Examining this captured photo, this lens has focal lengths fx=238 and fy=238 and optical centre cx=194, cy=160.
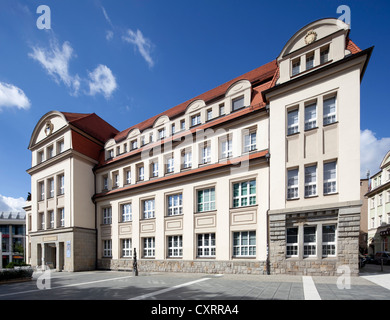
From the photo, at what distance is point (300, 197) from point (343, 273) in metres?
4.15

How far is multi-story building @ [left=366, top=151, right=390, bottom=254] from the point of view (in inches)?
1256

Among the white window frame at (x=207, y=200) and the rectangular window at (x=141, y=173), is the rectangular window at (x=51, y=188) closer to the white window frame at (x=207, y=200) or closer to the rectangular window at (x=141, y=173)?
the rectangular window at (x=141, y=173)

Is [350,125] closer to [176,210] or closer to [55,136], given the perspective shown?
[176,210]

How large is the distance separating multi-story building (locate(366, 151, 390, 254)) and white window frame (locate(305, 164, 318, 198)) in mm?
24633

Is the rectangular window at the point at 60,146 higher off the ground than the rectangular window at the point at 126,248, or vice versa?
the rectangular window at the point at 60,146

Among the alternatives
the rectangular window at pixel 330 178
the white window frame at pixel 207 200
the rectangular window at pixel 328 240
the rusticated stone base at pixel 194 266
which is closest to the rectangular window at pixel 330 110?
the rectangular window at pixel 330 178

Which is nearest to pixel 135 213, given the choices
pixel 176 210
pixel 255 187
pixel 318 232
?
pixel 176 210

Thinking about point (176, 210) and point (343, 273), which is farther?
point (176, 210)

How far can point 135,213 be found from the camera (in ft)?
70.6

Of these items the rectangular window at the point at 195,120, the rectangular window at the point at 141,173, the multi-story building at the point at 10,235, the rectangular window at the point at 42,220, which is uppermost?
the rectangular window at the point at 195,120

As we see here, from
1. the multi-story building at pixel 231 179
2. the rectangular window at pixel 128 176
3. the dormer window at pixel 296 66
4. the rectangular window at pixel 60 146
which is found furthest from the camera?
the rectangular window at pixel 60 146

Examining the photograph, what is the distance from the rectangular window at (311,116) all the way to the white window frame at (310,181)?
2390mm

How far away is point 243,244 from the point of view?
15.5 metres

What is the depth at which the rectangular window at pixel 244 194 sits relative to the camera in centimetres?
1570
